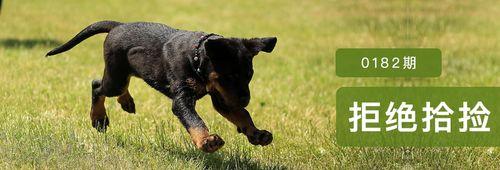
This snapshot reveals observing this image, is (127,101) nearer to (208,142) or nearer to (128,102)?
(128,102)

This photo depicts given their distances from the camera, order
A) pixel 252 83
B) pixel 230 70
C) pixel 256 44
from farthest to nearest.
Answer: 1. pixel 252 83
2. pixel 256 44
3. pixel 230 70

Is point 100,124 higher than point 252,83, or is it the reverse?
point 100,124

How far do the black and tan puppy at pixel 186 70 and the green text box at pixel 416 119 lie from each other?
1.24 m

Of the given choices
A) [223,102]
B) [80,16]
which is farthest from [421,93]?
[80,16]

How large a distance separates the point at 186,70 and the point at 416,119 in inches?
88.5

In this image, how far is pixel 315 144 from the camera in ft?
26.3

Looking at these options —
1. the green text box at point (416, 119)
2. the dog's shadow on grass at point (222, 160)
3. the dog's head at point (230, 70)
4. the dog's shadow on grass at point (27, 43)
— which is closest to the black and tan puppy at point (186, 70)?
the dog's head at point (230, 70)

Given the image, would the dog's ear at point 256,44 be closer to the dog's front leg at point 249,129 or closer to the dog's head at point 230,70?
the dog's head at point 230,70

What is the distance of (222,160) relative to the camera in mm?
7031

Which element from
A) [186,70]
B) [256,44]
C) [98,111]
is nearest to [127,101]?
[98,111]

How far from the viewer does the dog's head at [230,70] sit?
5.64m

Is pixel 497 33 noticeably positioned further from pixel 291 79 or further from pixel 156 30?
pixel 156 30

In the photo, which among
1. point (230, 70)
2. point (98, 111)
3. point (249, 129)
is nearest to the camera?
point (230, 70)

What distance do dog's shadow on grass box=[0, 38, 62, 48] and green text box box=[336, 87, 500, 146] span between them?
10476mm
